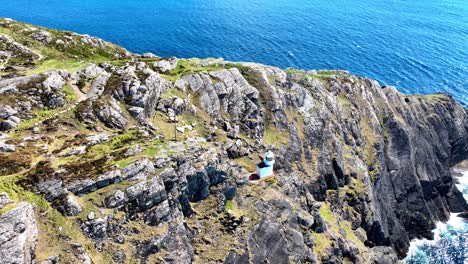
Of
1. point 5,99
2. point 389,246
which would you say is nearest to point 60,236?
point 5,99

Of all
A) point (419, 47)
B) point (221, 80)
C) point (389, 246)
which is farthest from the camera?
point (419, 47)

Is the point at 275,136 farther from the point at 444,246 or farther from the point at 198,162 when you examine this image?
the point at 444,246

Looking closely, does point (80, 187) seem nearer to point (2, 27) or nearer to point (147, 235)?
point (147, 235)

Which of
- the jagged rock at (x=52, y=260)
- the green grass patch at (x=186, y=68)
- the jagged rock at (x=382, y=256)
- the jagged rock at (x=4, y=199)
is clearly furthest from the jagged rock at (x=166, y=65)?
the jagged rock at (x=382, y=256)

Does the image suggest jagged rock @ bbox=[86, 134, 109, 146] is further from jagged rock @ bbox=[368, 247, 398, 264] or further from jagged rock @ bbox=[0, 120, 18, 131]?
jagged rock @ bbox=[368, 247, 398, 264]

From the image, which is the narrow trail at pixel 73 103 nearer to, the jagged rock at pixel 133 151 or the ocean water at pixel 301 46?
the jagged rock at pixel 133 151
